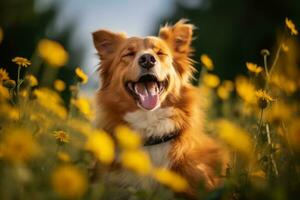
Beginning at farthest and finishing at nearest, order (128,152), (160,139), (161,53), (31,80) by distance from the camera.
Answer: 1. (161,53)
2. (160,139)
3. (31,80)
4. (128,152)

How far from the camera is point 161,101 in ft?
18.2

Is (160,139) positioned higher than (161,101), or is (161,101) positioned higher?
(161,101)

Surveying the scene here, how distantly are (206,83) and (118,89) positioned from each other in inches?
72.2

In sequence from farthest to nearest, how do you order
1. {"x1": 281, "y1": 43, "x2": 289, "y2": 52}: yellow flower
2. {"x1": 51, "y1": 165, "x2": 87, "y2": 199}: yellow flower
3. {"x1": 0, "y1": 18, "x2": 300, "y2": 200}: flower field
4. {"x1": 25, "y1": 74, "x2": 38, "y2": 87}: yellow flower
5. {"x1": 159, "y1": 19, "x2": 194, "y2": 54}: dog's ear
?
1. {"x1": 159, "y1": 19, "x2": 194, "y2": 54}: dog's ear
2. {"x1": 281, "y1": 43, "x2": 289, "y2": 52}: yellow flower
3. {"x1": 25, "y1": 74, "x2": 38, "y2": 87}: yellow flower
4. {"x1": 0, "y1": 18, "x2": 300, "y2": 200}: flower field
5. {"x1": 51, "y1": 165, "x2": 87, "y2": 199}: yellow flower

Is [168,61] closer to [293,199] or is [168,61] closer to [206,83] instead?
[206,83]

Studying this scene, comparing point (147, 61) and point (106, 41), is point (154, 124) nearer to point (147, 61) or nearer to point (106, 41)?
point (147, 61)

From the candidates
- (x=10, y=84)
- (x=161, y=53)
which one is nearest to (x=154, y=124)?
(x=161, y=53)

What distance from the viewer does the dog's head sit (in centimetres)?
551

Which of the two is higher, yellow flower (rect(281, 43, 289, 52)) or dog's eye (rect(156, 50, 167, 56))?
yellow flower (rect(281, 43, 289, 52))

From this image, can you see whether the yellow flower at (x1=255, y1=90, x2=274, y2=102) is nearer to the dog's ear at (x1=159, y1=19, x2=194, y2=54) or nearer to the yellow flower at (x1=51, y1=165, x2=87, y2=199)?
the dog's ear at (x1=159, y1=19, x2=194, y2=54)

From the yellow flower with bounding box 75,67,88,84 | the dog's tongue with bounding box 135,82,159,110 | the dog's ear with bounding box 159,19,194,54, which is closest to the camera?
the yellow flower with bounding box 75,67,88,84

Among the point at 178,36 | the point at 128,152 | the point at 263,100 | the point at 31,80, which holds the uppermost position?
the point at 128,152

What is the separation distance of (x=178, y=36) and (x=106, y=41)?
0.75 meters

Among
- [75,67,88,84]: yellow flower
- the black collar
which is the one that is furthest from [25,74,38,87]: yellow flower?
the black collar
